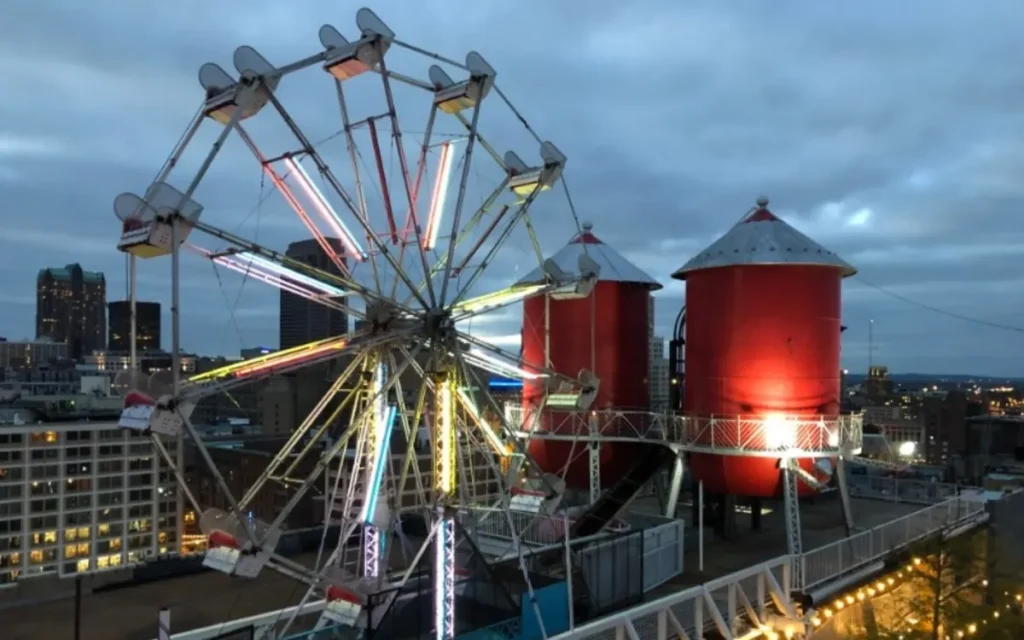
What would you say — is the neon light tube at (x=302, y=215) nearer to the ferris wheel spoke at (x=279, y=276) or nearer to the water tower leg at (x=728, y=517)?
the ferris wheel spoke at (x=279, y=276)

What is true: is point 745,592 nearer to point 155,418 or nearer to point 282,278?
point 282,278

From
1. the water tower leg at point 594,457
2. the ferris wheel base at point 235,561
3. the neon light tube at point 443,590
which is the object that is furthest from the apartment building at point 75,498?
the neon light tube at point 443,590

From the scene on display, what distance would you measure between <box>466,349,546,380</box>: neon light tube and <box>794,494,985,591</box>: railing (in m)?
9.51

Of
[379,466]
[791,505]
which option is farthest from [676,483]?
[379,466]

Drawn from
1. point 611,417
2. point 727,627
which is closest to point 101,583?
point 727,627

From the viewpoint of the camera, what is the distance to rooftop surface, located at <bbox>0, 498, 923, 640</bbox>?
55.3 feet

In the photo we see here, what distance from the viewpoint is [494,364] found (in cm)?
1755

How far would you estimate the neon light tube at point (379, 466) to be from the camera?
14.4 meters

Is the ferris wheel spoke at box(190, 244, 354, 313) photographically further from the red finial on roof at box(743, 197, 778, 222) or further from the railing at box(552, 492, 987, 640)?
the red finial on roof at box(743, 197, 778, 222)

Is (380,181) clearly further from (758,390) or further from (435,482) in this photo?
(758,390)

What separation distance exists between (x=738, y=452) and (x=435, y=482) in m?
12.3

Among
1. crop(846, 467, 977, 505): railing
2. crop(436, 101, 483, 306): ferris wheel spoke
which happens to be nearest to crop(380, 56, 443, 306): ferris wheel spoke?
crop(436, 101, 483, 306): ferris wheel spoke

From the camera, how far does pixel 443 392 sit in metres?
14.8

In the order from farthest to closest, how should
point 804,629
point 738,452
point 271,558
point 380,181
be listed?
point 738,452
point 804,629
point 380,181
point 271,558
